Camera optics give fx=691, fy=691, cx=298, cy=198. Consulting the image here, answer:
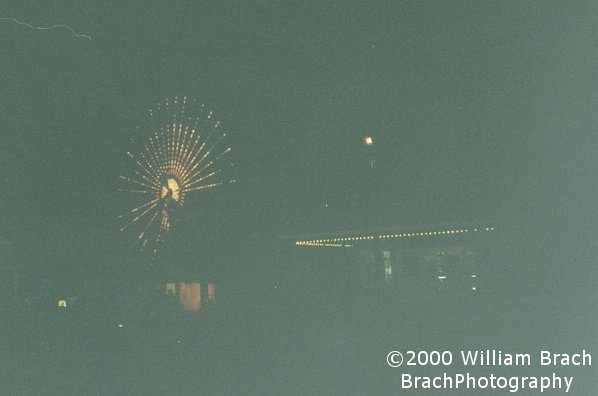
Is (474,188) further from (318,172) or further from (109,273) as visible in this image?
(109,273)

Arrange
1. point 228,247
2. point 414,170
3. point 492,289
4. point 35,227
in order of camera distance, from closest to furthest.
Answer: point 492,289 → point 414,170 → point 35,227 → point 228,247

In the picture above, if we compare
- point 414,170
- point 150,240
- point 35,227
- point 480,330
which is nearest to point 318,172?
point 414,170

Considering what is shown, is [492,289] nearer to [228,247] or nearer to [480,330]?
[480,330]

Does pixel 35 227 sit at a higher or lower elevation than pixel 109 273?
higher

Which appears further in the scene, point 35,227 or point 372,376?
point 35,227

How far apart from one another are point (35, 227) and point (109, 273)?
3.90ft

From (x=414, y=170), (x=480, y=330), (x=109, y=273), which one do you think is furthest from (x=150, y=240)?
(x=480, y=330)

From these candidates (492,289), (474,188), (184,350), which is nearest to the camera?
(184,350)

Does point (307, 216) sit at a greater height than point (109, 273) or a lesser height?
greater

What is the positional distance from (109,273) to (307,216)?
2681 mm

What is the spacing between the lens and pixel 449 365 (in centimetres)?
209

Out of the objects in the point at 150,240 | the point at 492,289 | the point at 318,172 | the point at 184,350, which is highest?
the point at 318,172

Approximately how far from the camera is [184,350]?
3.92 metres

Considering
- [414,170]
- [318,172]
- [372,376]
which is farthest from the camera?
[318,172]
